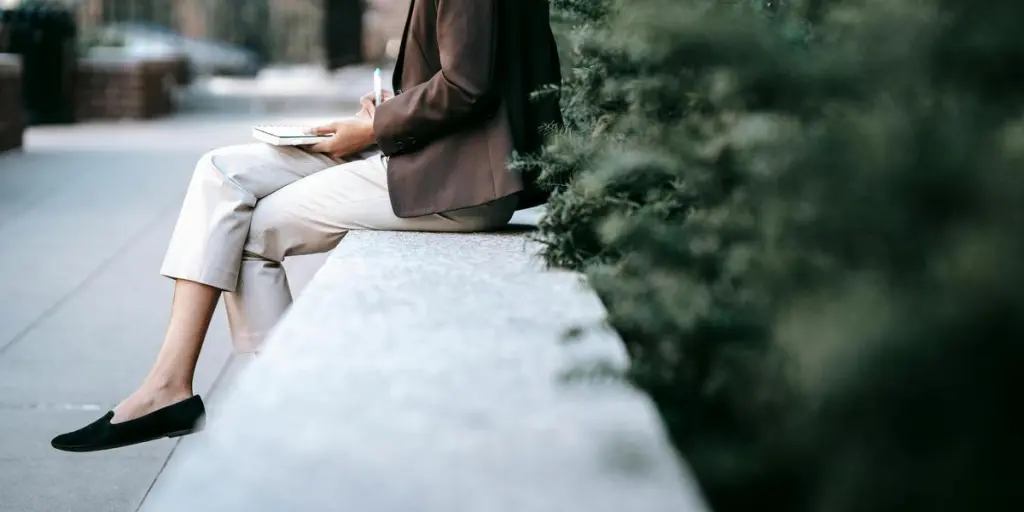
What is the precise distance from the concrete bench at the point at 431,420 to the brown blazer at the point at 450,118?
1000mm

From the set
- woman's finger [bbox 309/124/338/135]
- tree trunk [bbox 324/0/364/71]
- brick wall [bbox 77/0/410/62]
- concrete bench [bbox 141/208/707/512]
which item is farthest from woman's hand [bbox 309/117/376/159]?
brick wall [bbox 77/0/410/62]

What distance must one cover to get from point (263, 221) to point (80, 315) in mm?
2348

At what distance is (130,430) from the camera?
3406 millimetres

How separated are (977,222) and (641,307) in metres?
0.81

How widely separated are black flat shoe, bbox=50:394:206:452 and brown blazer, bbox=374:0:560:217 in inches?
31.4

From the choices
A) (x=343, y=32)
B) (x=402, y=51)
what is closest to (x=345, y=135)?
(x=402, y=51)

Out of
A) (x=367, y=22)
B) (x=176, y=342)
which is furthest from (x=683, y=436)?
(x=367, y=22)

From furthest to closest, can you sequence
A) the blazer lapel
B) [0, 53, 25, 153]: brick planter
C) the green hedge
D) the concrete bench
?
[0, 53, 25, 153]: brick planter → the blazer lapel → the concrete bench → the green hedge

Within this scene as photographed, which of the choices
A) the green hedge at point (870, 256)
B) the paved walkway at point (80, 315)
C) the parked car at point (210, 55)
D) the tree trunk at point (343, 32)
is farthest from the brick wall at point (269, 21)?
the green hedge at point (870, 256)

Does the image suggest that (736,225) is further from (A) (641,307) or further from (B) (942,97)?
(B) (942,97)

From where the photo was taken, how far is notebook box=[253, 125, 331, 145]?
3.82 meters

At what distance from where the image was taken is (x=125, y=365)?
4859mm

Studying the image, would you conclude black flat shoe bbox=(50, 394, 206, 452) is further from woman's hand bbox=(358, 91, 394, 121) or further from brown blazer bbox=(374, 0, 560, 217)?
woman's hand bbox=(358, 91, 394, 121)

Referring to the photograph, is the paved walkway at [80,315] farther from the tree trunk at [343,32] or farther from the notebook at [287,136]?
the tree trunk at [343,32]
